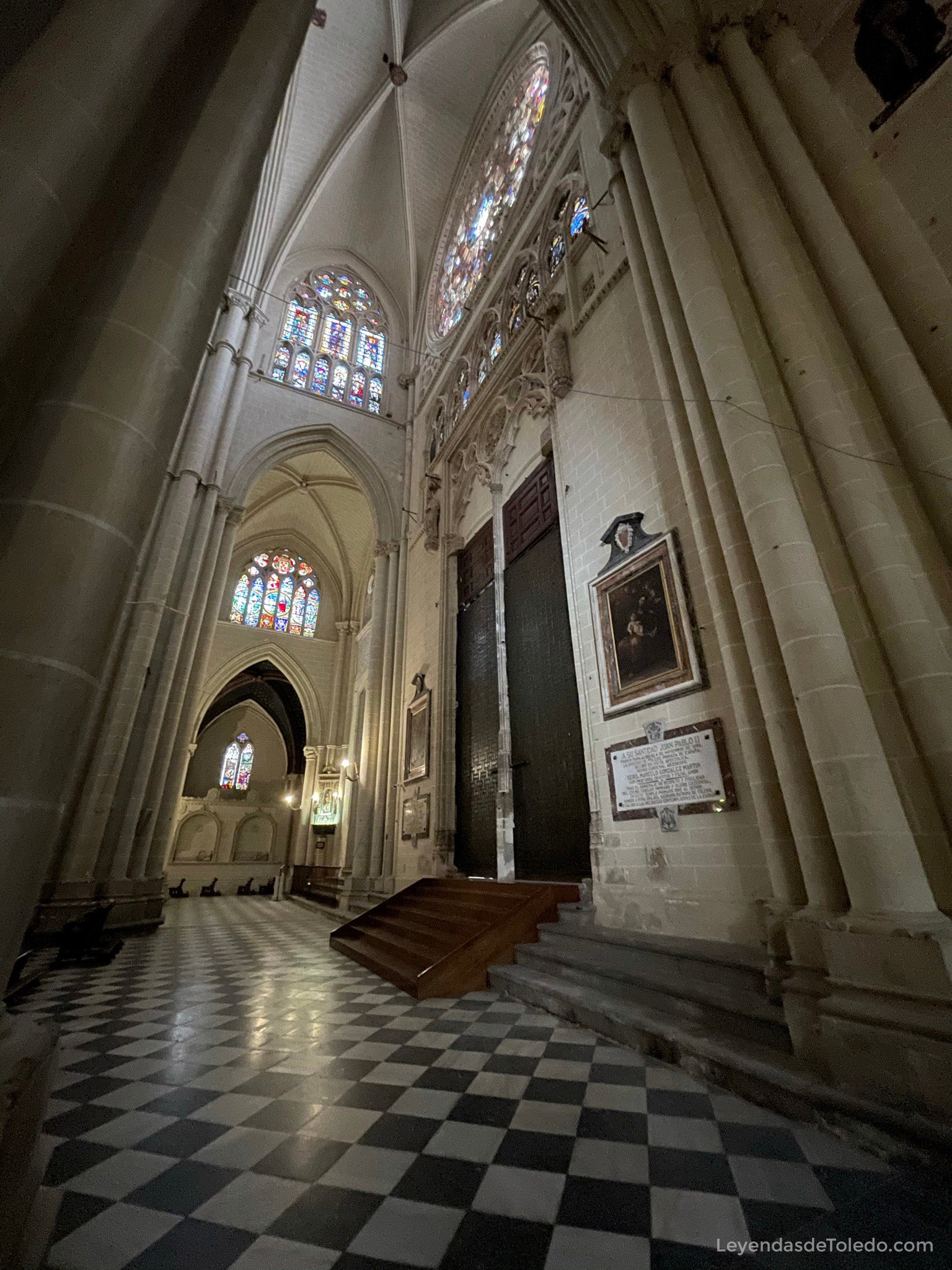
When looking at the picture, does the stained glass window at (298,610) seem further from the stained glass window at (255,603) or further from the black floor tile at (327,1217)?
the black floor tile at (327,1217)

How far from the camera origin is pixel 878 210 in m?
3.32

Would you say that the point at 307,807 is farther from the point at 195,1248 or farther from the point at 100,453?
the point at 100,453

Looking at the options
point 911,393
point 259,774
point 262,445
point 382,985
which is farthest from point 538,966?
point 259,774

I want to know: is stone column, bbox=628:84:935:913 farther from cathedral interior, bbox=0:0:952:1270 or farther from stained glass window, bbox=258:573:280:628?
stained glass window, bbox=258:573:280:628

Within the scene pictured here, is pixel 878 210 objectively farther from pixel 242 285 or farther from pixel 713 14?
pixel 242 285

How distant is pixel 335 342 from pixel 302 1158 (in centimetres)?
1608

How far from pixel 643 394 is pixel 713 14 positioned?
10.4 ft

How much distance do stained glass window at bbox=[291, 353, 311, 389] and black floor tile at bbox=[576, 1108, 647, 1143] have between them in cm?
1417

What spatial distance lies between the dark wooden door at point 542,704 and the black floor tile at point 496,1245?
160 inches

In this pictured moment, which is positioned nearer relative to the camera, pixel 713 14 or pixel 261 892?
pixel 713 14

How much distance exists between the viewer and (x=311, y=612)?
61.8 feet

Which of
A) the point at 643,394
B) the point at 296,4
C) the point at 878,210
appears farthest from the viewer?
the point at 643,394

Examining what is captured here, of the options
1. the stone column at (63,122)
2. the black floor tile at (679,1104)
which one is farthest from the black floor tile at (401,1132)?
the stone column at (63,122)

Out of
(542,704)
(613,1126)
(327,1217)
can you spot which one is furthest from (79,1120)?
(542,704)
